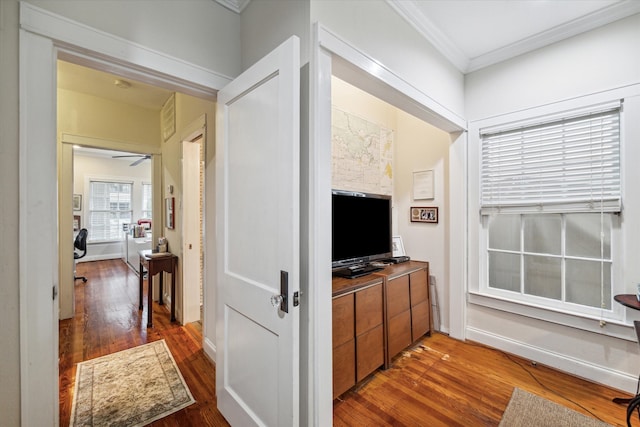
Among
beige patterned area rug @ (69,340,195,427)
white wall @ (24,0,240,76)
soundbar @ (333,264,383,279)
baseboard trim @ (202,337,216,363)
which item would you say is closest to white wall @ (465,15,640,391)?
soundbar @ (333,264,383,279)

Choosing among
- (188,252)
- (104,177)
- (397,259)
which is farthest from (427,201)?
(104,177)

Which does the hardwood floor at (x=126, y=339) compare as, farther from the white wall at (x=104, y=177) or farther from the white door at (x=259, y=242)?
the white wall at (x=104, y=177)

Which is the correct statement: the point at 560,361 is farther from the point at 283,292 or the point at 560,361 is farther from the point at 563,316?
the point at 283,292

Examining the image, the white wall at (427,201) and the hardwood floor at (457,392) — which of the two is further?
the white wall at (427,201)

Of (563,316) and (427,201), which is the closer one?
(563,316)

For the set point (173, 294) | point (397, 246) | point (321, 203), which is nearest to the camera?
point (321, 203)

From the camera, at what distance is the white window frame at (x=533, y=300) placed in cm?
193

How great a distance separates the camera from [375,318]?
2082 millimetres

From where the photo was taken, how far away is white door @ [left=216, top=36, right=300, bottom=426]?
1.21m

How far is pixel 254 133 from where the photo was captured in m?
1.43

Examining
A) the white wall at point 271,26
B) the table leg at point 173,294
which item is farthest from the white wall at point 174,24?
the table leg at point 173,294

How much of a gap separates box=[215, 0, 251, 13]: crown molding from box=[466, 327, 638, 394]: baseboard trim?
3.35m

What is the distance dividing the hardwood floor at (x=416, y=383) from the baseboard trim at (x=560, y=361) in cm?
6

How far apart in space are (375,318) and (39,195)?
2069 mm
